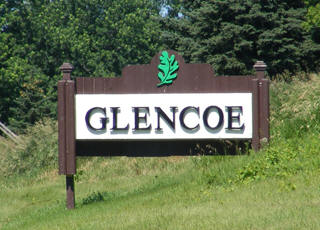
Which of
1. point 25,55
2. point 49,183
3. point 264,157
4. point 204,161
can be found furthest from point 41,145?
point 25,55

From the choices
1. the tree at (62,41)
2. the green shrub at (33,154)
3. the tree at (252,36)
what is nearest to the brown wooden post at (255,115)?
the green shrub at (33,154)

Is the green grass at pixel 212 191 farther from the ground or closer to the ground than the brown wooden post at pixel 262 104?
closer to the ground

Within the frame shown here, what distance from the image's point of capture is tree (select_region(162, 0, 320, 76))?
78.3 feet

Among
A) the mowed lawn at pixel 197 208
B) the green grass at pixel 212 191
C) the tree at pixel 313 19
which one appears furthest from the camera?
the tree at pixel 313 19

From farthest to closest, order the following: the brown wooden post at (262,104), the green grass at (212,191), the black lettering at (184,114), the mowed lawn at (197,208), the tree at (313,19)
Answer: the tree at (313,19) → the black lettering at (184,114) → the brown wooden post at (262,104) → the green grass at (212,191) → the mowed lawn at (197,208)

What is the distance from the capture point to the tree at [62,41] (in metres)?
41.3

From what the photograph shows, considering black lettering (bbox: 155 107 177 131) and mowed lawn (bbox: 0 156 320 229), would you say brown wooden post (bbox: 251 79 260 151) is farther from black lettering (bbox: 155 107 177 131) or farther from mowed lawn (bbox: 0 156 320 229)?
black lettering (bbox: 155 107 177 131)

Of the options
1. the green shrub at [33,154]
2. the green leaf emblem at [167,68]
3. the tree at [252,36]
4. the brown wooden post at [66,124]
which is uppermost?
the tree at [252,36]

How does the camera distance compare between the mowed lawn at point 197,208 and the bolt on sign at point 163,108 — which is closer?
the mowed lawn at point 197,208

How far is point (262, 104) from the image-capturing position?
440 inches

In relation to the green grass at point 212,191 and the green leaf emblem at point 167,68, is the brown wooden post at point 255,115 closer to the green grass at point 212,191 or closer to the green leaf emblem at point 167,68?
the green grass at point 212,191

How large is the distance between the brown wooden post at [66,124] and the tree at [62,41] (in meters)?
25.5

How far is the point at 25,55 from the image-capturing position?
45719 mm

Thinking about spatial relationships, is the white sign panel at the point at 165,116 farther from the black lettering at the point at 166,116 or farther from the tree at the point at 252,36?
the tree at the point at 252,36
